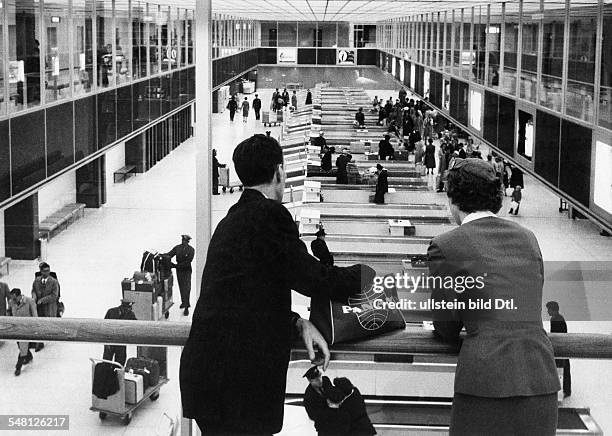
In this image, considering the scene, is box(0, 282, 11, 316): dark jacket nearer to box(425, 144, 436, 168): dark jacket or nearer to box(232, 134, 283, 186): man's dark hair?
box(232, 134, 283, 186): man's dark hair

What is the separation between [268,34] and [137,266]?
8647 mm

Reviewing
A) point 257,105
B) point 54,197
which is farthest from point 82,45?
point 257,105

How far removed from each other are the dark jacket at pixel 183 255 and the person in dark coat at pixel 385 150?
1395cm

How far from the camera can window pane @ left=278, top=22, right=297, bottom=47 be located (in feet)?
55.7

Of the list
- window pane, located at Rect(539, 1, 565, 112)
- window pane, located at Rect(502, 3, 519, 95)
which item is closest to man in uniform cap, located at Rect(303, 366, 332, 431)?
window pane, located at Rect(539, 1, 565, 112)

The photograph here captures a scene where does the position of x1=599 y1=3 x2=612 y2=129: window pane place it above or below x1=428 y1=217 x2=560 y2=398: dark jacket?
above

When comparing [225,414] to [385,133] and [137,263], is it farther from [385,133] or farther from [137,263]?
[385,133]

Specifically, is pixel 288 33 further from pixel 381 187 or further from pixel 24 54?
pixel 24 54

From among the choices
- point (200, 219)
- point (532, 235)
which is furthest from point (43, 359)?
point (532, 235)

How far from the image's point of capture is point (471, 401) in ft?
9.05

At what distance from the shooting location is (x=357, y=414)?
3.26 m

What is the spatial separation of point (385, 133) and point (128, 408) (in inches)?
764

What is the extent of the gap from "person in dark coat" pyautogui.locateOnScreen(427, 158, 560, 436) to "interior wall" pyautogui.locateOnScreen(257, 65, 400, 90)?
972 cm

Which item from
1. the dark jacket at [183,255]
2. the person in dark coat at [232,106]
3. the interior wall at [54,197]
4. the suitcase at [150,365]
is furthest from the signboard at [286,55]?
the suitcase at [150,365]
